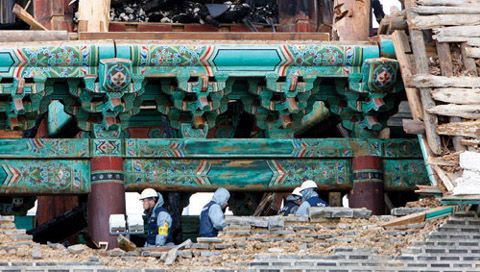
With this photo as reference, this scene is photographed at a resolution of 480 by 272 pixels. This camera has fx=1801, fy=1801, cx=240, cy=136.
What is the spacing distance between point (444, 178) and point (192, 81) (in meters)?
3.93

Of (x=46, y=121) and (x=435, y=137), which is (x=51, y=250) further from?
(x=46, y=121)

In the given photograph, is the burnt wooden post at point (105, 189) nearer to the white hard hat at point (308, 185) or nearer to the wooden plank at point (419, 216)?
the white hard hat at point (308, 185)

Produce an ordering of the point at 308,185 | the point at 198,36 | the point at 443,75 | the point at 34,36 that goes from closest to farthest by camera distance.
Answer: the point at 443,75 < the point at 308,185 < the point at 34,36 < the point at 198,36

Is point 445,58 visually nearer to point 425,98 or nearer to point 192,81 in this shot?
point 425,98

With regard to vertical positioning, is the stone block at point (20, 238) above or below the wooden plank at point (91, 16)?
below

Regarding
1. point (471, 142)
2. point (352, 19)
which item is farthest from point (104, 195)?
point (471, 142)

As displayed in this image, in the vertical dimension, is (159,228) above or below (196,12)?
below

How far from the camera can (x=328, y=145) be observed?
2375 centimetres

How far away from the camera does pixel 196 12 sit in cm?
2819

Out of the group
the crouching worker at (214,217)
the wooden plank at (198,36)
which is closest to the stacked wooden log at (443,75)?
the wooden plank at (198,36)

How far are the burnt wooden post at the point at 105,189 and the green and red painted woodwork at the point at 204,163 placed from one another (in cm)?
3

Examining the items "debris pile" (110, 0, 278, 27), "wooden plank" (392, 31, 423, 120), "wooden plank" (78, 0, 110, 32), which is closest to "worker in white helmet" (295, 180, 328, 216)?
"wooden plank" (392, 31, 423, 120)

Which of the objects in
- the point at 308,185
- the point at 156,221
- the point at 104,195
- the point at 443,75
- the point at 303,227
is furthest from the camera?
the point at 104,195

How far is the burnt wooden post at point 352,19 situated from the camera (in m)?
23.8
